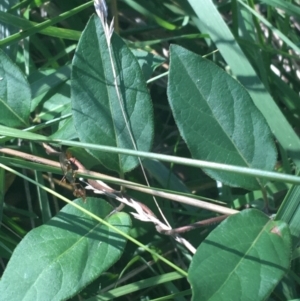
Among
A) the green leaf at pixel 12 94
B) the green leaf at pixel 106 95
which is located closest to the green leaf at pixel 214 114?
the green leaf at pixel 106 95

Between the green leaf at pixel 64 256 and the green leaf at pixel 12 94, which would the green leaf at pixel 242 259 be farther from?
the green leaf at pixel 12 94

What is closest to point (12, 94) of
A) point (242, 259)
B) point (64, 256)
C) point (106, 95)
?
point (106, 95)

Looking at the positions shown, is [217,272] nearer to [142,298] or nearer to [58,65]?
[142,298]

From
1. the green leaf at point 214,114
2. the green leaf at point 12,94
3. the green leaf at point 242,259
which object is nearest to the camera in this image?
the green leaf at point 242,259

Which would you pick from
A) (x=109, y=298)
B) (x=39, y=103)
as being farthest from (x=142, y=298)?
(x=39, y=103)

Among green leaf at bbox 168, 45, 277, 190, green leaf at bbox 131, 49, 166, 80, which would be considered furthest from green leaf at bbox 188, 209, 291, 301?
green leaf at bbox 131, 49, 166, 80
